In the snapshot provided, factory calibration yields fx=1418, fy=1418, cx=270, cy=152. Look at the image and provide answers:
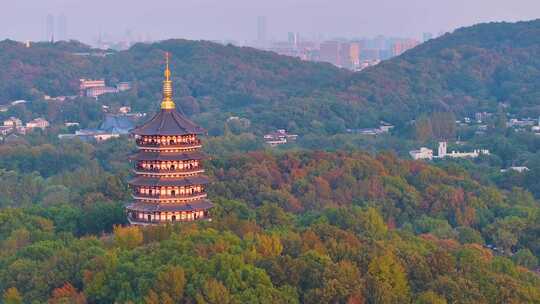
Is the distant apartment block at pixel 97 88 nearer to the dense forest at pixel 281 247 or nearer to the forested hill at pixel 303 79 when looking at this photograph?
the forested hill at pixel 303 79

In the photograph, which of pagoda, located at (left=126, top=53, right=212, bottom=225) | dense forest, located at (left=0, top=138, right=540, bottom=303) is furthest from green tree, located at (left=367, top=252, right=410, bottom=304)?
pagoda, located at (left=126, top=53, right=212, bottom=225)

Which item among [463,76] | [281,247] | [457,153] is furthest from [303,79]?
[281,247]

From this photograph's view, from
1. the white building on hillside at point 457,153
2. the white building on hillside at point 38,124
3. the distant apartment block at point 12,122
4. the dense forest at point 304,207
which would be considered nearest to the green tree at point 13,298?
the dense forest at point 304,207

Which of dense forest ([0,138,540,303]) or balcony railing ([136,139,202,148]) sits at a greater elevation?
balcony railing ([136,139,202,148])

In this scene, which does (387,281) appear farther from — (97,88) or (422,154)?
(97,88)

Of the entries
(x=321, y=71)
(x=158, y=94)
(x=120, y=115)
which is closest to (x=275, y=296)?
(x=120, y=115)

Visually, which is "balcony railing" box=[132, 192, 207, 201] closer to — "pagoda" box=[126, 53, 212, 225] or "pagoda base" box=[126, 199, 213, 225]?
"pagoda" box=[126, 53, 212, 225]
